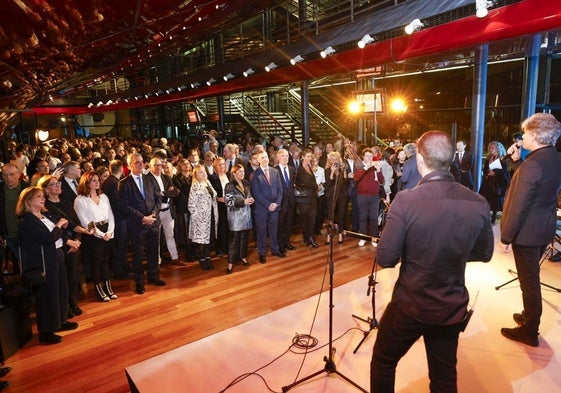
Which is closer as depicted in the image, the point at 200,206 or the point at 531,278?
the point at 531,278

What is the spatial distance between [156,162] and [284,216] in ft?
7.24

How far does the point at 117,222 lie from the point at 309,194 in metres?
2.96

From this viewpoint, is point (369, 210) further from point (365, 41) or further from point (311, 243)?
point (365, 41)

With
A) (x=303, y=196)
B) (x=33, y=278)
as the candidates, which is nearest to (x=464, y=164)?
(x=303, y=196)

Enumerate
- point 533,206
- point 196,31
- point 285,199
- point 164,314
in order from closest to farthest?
1. point 533,206
2. point 164,314
3. point 285,199
4. point 196,31

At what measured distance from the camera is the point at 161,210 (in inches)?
206

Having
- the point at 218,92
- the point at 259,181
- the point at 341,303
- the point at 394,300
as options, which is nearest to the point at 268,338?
the point at 341,303

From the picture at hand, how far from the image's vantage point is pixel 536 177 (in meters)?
2.73

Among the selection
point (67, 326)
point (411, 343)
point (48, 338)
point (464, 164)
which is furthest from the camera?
point (464, 164)

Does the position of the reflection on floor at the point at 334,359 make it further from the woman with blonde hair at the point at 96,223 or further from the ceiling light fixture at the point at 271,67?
→ the ceiling light fixture at the point at 271,67

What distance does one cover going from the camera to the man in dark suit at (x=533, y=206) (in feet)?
9.07

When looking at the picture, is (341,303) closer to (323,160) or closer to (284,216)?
(284,216)

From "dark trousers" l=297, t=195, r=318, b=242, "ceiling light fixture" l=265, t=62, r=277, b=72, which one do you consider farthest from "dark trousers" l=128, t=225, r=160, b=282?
"ceiling light fixture" l=265, t=62, r=277, b=72

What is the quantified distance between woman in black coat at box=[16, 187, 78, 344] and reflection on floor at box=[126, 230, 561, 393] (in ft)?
4.16
